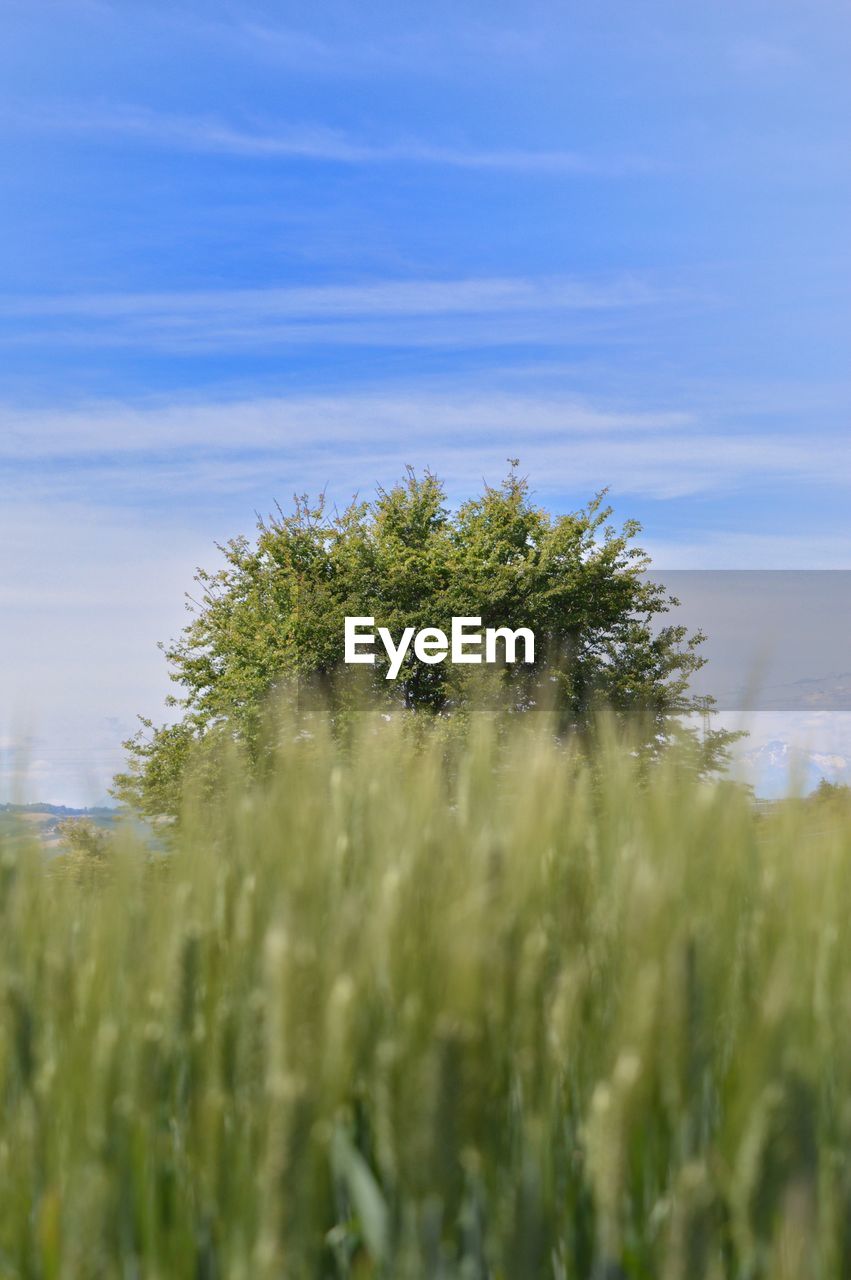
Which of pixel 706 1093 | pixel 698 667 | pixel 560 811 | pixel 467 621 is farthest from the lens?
pixel 698 667

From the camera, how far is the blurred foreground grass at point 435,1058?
61.7 inches

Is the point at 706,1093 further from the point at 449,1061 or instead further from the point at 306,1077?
the point at 306,1077

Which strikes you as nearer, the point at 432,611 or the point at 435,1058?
the point at 435,1058

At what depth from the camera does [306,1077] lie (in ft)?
4.91

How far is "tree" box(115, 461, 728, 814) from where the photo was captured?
46.0 m

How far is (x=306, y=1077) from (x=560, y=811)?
130cm

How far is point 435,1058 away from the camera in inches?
60.2

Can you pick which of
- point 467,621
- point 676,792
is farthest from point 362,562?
point 676,792

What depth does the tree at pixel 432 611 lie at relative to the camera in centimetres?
4597

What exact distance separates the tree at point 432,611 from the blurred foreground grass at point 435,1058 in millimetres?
40175

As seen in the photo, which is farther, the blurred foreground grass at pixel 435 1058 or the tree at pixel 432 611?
the tree at pixel 432 611

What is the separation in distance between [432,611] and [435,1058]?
→ 45.1 m

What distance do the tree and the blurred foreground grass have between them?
40175mm

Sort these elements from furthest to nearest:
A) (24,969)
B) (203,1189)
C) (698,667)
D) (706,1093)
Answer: (698,667) < (24,969) < (706,1093) < (203,1189)
